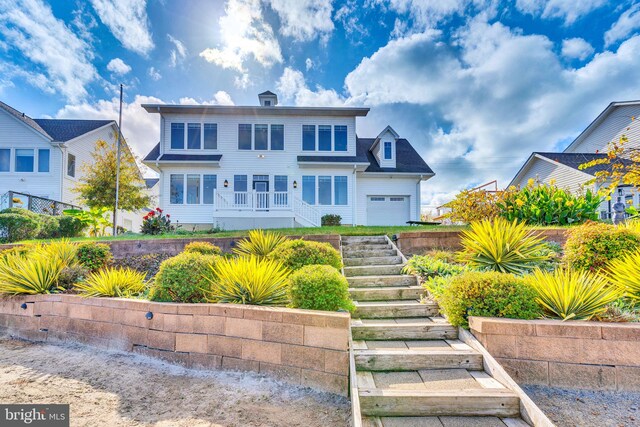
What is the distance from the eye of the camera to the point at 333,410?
9.55 ft

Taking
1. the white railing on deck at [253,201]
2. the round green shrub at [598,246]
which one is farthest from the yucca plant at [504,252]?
the white railing on deck at [253,201]

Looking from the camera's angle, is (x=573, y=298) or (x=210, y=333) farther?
(x=210, y=333)

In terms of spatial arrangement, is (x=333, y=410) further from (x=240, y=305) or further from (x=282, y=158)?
(x=282, y=158)

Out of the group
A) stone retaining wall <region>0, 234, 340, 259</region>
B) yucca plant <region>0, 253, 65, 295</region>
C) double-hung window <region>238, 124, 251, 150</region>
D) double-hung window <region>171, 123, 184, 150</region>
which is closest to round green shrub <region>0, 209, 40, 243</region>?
stone retaining wall <region>0, 234, 340, 259</region>

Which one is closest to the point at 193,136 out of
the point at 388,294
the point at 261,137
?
the point at 261,137

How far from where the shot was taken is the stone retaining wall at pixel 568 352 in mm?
3068

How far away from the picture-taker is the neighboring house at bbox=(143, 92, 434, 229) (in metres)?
14.1

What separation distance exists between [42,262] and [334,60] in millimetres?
11304

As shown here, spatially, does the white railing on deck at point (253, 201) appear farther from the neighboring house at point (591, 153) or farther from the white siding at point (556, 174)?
the neighboring house at point (591, 153)

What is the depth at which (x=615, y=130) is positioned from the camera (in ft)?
55.8

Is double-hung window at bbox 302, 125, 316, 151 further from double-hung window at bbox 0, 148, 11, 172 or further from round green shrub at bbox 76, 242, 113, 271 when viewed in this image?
double-hung window at bbox 0, 148, 11, 172

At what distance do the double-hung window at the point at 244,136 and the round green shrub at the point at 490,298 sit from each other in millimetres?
12929

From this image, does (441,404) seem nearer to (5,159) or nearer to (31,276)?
(31,276)

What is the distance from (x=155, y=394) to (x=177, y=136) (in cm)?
1374
